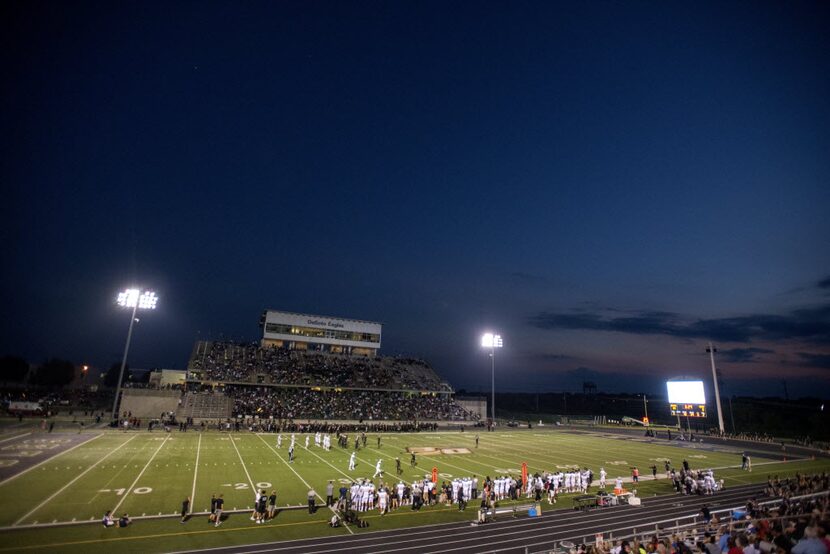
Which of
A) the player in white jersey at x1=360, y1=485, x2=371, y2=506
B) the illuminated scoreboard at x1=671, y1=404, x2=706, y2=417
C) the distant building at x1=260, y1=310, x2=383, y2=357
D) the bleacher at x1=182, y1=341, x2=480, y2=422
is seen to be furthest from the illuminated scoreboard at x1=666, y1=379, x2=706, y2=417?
the player in white jersey at x1=360, y1=485, x2=371, y2=506

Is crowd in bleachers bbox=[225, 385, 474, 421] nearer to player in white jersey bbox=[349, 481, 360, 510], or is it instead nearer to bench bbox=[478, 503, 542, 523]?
player in white jersey bbox=[349, 481, 360, 510]

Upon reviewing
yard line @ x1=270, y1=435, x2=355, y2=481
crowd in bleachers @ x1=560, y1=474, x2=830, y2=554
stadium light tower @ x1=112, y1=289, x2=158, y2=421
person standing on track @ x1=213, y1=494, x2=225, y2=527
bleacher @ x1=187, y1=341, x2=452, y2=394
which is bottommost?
yard line @ x1=270, y1=435, x2=355, y2=481

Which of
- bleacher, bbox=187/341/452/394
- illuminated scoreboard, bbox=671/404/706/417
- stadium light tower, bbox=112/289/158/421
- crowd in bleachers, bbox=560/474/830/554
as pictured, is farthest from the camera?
bleacher, bbox=187/341/452/394

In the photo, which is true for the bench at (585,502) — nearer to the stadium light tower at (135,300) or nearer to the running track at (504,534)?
the running track at (504,534)

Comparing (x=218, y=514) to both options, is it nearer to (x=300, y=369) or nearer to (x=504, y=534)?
(x=504, y=534)

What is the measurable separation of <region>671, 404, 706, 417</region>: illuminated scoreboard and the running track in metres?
36.2

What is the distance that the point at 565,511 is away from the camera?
20.4 meters

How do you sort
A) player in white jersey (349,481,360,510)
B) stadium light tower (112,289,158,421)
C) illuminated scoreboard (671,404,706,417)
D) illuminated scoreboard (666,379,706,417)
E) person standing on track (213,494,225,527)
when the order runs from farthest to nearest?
illuminated scoreboard (666,379,706,417), illuminated scoreboard (671,404,706,417), stadium light tower (112,289,158,421), player in white jersey (349,481,360,510), person standing on track (213,494,225,527)

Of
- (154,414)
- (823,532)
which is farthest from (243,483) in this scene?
(154,414)

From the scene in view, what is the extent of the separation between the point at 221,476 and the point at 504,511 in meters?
16.3

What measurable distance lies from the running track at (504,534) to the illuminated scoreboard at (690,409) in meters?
36.2

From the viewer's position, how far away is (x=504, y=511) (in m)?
19.7

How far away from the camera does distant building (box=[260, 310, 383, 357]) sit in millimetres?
76500

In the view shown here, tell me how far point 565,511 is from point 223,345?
215ft
